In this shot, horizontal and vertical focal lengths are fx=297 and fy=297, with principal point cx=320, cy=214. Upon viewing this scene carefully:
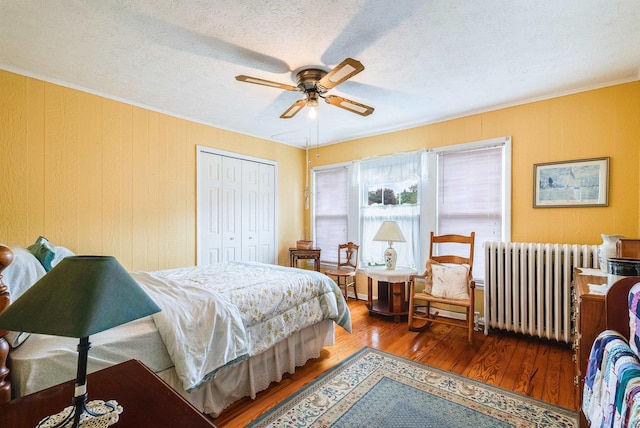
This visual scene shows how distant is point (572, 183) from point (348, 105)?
2.35 m

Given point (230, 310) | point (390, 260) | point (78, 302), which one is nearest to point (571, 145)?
point (390, 260)

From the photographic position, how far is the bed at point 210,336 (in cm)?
132

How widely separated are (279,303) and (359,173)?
2.77 metres

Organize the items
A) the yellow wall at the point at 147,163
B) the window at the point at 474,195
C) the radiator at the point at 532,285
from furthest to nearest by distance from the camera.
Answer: the window at the point at 474,195, the radiator at the point at 532,285, the yellow wall at the point at 147,163

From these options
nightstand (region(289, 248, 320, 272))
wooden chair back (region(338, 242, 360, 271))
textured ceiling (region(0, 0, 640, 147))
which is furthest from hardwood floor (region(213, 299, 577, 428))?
textured ceiling (region(0, 0, 640, 147))

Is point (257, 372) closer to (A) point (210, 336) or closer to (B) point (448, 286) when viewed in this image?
(A) point (210, 336)

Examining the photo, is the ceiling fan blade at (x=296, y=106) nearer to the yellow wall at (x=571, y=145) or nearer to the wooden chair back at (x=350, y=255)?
the yellow wall at (x=571, y=145)

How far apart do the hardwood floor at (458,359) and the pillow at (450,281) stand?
434 millimetres

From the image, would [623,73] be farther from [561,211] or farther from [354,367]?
[354,367]

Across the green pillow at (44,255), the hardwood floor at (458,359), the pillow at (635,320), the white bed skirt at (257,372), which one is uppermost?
the green pillow at (44,255)

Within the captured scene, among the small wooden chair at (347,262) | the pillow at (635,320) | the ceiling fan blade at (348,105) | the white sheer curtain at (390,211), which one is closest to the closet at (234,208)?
the small wooden chair at (347,262)

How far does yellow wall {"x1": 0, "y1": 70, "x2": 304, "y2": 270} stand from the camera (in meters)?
2.55

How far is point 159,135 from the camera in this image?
3451 millimetres

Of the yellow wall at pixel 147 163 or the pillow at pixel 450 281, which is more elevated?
the yellow wall at pixel 147 163
